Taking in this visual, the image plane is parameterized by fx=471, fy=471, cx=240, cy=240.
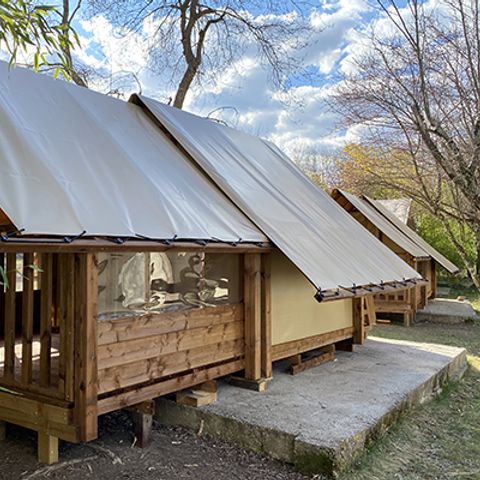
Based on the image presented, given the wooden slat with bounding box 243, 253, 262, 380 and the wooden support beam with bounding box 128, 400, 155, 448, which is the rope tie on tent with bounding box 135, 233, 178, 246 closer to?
the wooden slat with bounding box 243, 253, 262, 380

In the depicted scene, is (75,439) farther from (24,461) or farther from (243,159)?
(243,159)

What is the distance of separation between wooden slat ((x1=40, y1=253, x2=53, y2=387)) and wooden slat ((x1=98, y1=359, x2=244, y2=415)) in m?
0.50

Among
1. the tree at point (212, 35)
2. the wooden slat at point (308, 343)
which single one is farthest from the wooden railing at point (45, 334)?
the tree at point (212, 35)

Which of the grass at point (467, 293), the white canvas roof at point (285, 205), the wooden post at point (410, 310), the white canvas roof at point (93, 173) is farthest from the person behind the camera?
the grass at point (467, 293)

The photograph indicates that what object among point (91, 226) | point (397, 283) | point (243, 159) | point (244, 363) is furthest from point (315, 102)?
point (91, 226)

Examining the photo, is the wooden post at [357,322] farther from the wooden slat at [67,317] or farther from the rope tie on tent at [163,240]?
the wooden slat at [67,317]

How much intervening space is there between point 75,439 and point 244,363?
6.73 feet

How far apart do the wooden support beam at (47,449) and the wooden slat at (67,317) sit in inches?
19.6

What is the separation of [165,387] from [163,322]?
571 millimetres

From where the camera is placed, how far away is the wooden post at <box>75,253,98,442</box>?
3.36 m

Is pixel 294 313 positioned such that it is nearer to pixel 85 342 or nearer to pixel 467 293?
pixel 85 342

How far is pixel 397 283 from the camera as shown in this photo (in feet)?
19.4

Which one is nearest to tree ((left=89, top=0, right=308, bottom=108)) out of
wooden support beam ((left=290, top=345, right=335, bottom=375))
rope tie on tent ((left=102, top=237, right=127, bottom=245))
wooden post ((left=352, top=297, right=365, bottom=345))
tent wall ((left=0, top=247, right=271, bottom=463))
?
wooden post ((left=352, top=297, right=365, bottom=345))

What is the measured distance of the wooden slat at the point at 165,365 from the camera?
3666mm
